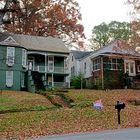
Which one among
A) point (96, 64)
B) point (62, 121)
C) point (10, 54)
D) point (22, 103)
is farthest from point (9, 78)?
point (62, 121)

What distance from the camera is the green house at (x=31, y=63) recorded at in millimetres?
44031

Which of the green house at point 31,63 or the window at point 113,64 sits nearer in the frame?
the green house at point 31,63

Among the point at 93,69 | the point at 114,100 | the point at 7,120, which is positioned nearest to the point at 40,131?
the point at 7,120

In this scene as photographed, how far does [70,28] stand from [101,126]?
41.4m

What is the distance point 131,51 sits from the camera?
49.6 meters

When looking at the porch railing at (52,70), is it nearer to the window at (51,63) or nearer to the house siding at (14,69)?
the window at (51,63)

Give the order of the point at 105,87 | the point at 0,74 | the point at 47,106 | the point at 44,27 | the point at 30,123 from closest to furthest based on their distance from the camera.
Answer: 1. the point at 30,123
2. the point at 47,106
3. the point at 0,74
4. the point at 105,87
5. the point at 44,27

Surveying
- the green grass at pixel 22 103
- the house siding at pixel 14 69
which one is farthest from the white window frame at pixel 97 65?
the green grass at pixel 22 103

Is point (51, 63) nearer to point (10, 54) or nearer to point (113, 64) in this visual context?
point (10, 54)

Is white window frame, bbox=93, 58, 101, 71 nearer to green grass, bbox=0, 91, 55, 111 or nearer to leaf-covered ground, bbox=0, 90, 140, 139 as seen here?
green grass, bbox=0, 91, 55, 111

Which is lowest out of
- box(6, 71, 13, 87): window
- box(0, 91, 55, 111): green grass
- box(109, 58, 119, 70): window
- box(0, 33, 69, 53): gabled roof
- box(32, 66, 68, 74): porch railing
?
box(0, 91, 55, 111): green grass

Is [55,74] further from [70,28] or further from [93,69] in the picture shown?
[70,28]

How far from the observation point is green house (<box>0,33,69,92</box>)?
144 feet

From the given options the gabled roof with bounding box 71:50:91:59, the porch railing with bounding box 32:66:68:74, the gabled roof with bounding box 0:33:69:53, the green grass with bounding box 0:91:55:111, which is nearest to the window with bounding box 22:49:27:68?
the gabled roof with bounding box 0:33:69:53
